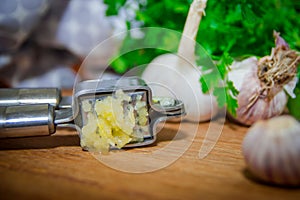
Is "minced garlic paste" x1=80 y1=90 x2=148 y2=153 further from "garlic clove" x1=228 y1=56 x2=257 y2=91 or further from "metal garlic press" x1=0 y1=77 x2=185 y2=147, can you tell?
"garlic clove" x1=228 y1=56 x2=257 y2=91

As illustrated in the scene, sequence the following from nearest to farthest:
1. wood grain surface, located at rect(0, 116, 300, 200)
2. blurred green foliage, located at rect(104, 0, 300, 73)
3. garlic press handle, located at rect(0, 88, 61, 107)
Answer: wood grain surface, located at rect(0, 116, 300, 200) < garlic press handle, located at rect(0, 88, 61, 107) < blurred green foliage, located at rect(104, 0, 300, 73)

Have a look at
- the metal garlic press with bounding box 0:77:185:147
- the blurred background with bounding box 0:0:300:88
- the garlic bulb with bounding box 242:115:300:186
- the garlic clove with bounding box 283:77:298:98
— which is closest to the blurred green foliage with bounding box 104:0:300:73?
the blurred background with bounding box 0:0:300:88

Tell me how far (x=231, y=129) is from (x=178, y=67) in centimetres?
20

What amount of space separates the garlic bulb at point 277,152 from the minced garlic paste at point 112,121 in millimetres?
240

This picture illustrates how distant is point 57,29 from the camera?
4.74 ft

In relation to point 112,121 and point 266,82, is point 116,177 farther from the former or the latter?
point 266,82

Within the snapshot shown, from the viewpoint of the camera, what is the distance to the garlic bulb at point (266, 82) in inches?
37.1

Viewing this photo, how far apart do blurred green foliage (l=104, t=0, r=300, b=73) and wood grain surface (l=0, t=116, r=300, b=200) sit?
1.05 feet

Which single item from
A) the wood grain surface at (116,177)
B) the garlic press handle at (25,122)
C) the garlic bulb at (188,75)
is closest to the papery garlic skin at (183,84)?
the garlic bulb at (188,75)

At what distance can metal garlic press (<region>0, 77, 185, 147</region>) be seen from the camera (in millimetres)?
773

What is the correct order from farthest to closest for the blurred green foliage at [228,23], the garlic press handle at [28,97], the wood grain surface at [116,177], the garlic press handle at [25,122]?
the blurred green foliage at [228,23] < the garlic press handle at [28,97] < the garlic press handle at [25,122] < the wood grain surface at [116,177]

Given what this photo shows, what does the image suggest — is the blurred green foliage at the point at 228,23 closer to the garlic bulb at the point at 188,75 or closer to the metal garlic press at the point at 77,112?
the garlic bulb at the point at 188,75

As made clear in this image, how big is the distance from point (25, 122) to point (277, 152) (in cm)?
46

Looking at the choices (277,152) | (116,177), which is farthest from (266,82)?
(116,177)
